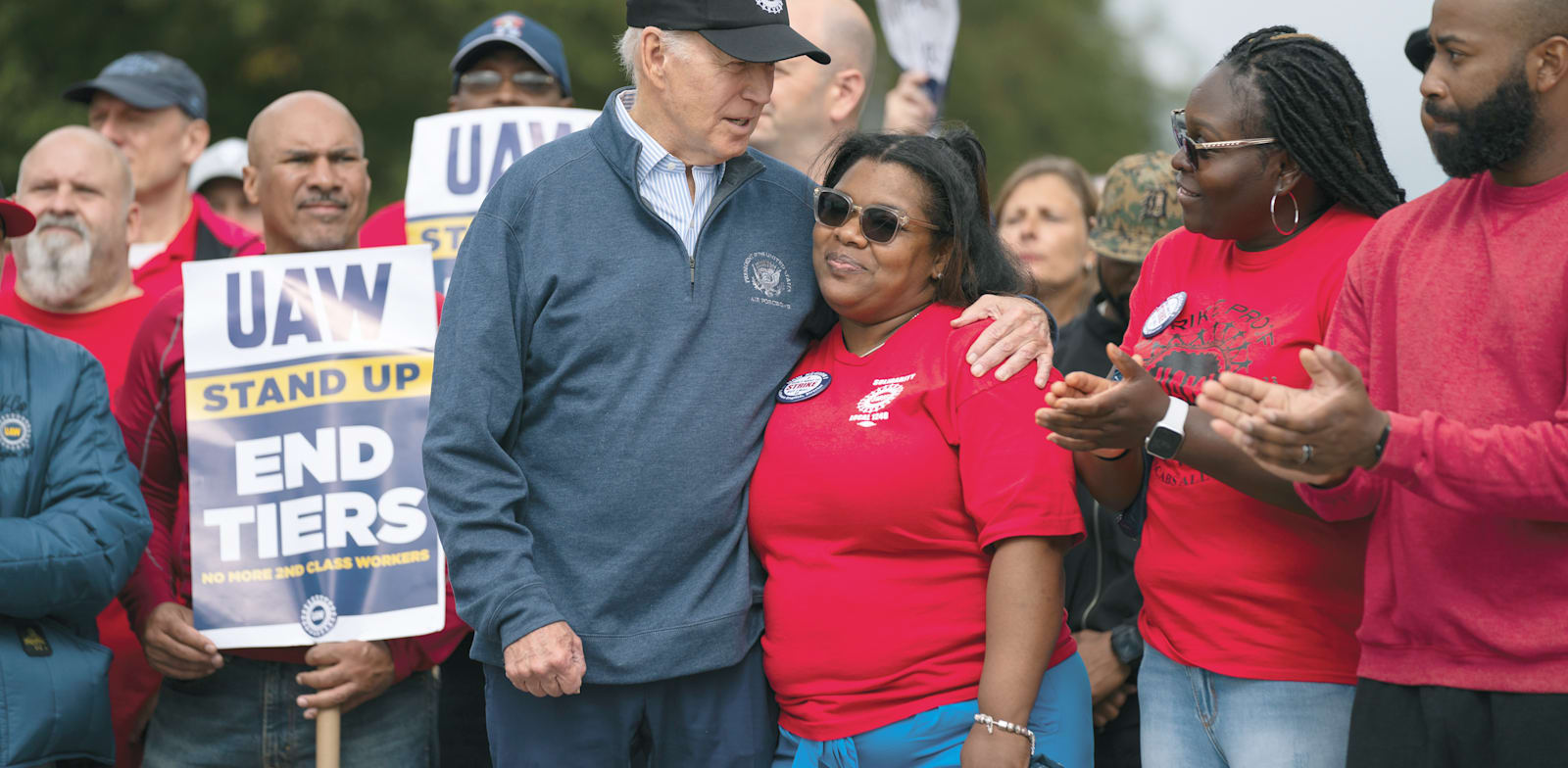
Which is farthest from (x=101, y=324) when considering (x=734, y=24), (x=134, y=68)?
(x=734, y=24)

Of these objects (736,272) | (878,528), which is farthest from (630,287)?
(878,528)

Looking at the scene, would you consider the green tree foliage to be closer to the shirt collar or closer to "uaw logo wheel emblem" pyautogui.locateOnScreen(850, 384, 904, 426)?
the shirt collar

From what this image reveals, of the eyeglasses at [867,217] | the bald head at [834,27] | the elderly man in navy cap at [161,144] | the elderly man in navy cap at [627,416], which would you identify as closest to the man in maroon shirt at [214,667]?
the elderly man in navy cap at [627,416]

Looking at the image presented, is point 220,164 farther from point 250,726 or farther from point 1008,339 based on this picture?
point 1008,339

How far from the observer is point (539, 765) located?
11.2 feet

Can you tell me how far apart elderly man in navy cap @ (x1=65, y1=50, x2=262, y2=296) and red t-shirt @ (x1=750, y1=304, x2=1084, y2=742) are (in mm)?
4195

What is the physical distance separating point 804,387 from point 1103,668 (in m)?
1.42

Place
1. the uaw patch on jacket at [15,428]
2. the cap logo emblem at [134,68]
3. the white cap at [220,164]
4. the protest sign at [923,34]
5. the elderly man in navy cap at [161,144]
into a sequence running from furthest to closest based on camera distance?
the white cap at [220,164]
the cap logo emblem at [134,68]
the elderly man in navy cap at [161,144]
the protest sign at [923,34]
the uaw patch on jacket at [15,428]

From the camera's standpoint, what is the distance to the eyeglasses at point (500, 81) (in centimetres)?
591

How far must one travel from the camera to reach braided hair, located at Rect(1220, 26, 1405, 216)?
10.4ft

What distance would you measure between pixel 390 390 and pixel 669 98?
128 centimetres

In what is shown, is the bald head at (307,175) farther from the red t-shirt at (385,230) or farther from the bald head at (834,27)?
the bald head at (834,27)

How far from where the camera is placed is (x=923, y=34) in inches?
253

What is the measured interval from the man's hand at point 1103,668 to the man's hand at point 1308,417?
1.78m
